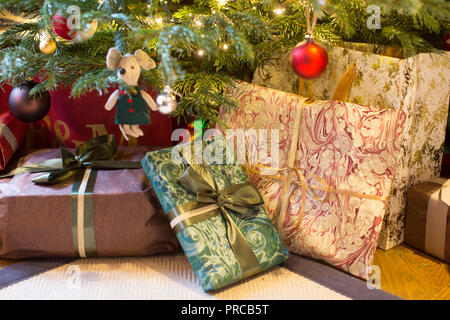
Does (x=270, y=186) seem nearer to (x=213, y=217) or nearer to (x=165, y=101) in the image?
(x=213, y=217)

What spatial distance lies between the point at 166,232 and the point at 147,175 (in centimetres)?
13

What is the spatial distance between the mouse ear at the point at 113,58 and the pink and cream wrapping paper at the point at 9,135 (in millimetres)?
427

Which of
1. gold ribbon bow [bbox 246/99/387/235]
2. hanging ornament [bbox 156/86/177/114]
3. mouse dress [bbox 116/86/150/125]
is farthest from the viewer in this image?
gold ribbon bow [bbox 246/99/387/235]

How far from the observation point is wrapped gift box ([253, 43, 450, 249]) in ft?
2.92

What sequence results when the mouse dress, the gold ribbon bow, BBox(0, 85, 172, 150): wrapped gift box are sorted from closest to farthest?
the mouse dress, the gold ribbon bow, BBox(0, 85, 172, 150): wrapped gift box

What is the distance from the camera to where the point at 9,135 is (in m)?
1.02

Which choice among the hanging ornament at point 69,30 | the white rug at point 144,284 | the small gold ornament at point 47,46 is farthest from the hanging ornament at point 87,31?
the white rug at point 144,284

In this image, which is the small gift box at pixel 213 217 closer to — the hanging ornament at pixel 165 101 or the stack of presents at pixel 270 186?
the stack of presents at pixel 270 186

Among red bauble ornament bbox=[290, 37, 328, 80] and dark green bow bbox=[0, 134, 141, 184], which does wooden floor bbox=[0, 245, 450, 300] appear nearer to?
dark green bow bbox=[0, 134, 141, 184]

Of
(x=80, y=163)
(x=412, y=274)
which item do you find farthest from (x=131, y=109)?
(x=412, y=274)

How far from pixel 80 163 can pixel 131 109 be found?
23 centimetres

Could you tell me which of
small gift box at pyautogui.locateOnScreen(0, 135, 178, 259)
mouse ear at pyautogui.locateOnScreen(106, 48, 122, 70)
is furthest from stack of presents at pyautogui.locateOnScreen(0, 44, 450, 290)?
mouse ear at pyautogui.locateOnScreen(106, 48, 122, 70)
